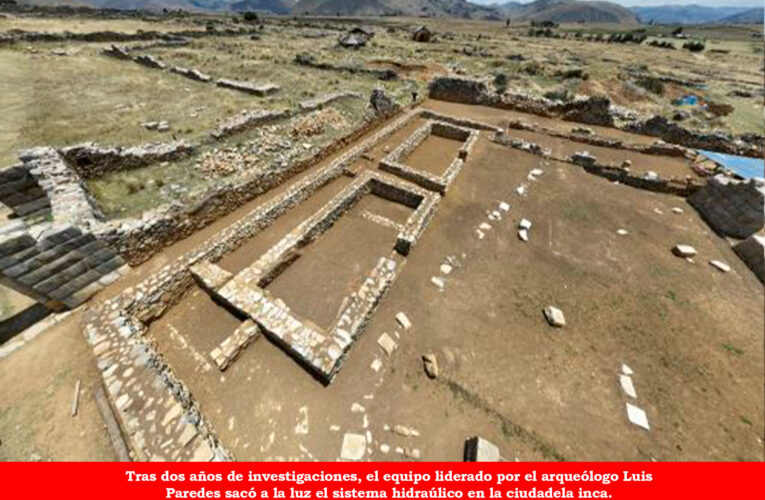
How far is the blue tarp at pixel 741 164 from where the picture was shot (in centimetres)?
1319

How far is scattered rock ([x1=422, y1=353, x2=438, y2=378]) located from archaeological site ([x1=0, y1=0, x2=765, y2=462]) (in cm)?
5

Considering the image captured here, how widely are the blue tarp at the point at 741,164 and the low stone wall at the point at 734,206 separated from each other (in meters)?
4.16

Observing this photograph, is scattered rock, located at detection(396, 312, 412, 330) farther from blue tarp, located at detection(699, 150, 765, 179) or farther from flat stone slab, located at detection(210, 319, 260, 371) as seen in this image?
blue tarp, located at detection(699, 150, 765, 179)

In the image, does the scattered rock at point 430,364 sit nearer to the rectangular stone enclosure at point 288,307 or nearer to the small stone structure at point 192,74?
the rectangular stone enclosure at point 288,307

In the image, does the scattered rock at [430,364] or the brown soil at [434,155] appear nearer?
the scattered rock at [430,364]

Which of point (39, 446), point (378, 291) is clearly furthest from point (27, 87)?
point (378, 291)

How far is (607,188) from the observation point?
12492mm

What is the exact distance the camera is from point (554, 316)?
281 inches

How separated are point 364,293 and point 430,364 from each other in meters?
2.23

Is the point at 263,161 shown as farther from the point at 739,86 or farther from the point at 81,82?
the point at 739,86

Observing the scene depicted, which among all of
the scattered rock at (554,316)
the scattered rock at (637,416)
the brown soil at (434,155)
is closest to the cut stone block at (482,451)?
the scattered rock at (637,416)

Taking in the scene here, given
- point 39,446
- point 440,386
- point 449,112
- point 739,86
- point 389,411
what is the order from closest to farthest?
1. point 39,446
2. point 389,411
3. point 440,386
4. point 449,112
5. point 739,86

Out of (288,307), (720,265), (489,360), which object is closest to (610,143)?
(720,265)

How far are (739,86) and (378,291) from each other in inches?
1731
